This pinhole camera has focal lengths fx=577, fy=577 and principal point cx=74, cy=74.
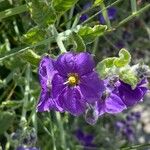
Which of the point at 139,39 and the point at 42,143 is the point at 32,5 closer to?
the point at 42,143

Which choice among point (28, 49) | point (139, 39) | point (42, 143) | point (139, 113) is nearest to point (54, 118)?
point (42, 143)

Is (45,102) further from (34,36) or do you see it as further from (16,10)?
(16,10)

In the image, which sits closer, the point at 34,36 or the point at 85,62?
the point at 85,62

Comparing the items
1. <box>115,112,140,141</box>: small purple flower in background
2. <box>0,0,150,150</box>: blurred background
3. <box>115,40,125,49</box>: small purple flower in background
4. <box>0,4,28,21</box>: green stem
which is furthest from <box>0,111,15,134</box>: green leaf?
<box>115,112,140,141</box>: small purple flower in background

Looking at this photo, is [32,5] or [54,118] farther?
[54,118]

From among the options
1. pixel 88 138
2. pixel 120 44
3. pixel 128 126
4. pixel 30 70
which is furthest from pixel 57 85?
pixel 128 126

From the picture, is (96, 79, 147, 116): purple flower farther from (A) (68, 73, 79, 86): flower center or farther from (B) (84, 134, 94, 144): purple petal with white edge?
(B) (84, 134, 94, 144): purple petal with white edge
